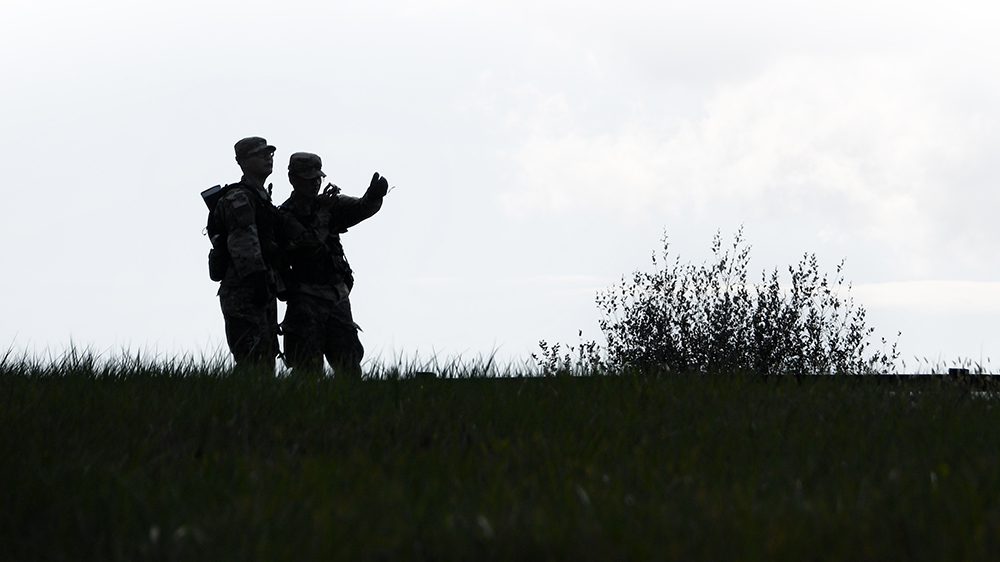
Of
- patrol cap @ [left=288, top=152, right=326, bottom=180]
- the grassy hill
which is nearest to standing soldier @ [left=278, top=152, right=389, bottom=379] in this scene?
patrol cap @ [left=288, top=152, right=326, bottom=180]

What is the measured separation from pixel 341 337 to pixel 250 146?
1881 mm

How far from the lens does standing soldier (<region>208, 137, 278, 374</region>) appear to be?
10938 mm

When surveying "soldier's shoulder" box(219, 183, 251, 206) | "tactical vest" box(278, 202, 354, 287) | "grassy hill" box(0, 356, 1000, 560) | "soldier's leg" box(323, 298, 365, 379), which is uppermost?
"soldier's shoulder" box(219, 183, 251, 206)

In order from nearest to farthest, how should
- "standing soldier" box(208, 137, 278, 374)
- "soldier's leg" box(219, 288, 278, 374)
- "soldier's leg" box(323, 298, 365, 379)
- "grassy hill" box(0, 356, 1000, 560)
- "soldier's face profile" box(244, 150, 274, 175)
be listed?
1. "grassy hill" box(0, 356, 1000, 560)
2. "standing soldier" box(208, 137, 278, 374)
3. "soldier's leg" box(219, 288, 278, 374)
4. "soldier's face profile" box(244, 150, 274, 175)
5. "soldier's leg" box(323, 298, 365, 379)

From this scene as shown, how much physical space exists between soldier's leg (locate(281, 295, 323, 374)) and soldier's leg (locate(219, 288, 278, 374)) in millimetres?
160

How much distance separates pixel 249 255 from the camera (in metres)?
10.9

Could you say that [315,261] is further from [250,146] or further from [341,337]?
[250,146]

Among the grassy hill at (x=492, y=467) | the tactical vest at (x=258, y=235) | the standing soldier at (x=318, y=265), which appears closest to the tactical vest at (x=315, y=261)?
the standing soldier at (x=318, y=265)

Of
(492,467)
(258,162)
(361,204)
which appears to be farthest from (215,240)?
(492,467)

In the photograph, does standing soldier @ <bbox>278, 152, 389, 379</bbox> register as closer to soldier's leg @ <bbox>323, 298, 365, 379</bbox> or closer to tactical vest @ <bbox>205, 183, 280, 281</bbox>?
soldier's leg @ <bbox>323, 298, 365, 379</bbox>

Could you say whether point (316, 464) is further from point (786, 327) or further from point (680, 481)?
point (786, 327)

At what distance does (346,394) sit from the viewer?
872 centimetres

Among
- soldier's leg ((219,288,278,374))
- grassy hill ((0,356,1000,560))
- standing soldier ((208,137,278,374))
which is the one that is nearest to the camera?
grassy hill ((0,356,1000,560))

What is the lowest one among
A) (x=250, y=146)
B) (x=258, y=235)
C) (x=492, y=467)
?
(x=492, y=467)
